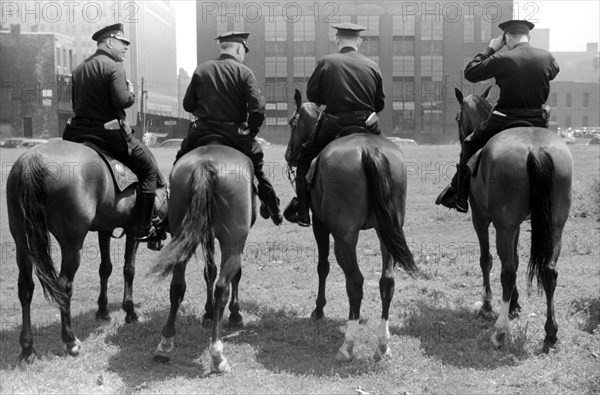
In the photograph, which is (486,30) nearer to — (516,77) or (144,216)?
(516,77)

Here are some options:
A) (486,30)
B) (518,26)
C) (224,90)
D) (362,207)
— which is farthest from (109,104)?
(486,30)

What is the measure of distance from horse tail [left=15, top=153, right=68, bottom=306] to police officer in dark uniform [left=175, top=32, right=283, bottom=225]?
5.77 feet

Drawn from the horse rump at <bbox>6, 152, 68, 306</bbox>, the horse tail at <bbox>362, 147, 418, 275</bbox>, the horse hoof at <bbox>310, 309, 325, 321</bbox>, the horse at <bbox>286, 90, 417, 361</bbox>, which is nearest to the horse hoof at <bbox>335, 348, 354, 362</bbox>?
the horse at <bbox>286, 90, 417, 361</bbox>

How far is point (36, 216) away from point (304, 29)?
5202cm

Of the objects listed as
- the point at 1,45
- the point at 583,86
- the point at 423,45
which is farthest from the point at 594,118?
the point at 1,45

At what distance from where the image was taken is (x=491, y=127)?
27.2 feet

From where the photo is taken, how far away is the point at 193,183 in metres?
7.09

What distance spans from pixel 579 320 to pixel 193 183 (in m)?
5.19

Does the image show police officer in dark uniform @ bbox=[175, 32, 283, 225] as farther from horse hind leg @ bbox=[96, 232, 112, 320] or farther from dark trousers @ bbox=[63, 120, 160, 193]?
horse hind leg @ bbox=[96, 232, 112, 320]

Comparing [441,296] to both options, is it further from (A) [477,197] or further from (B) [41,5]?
(B) [41,5]

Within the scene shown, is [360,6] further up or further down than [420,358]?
further up

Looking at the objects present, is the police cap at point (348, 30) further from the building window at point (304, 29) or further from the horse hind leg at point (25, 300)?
the building window at point (304, 29)

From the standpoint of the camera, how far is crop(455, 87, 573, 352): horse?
729cm

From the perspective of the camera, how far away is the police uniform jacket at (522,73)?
7980 millimetres
